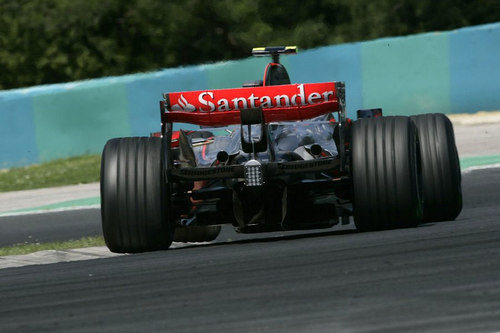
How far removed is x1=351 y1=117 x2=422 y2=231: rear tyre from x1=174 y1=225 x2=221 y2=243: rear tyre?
2.85m

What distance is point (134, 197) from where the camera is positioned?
9.34 m

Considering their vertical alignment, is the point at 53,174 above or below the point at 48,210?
below

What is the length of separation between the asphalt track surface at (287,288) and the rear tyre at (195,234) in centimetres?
259

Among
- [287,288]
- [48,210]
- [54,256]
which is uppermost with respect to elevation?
[287,288]

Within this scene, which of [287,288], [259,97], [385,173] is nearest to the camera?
[287,288]

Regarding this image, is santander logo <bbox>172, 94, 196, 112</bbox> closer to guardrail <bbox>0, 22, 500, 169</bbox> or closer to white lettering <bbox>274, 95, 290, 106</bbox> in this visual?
white lettering <bbox>274, 95, 290, 106</bbox>

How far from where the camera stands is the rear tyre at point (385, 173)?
905 centimetres

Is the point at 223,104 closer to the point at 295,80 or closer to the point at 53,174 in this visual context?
the point at 53,174

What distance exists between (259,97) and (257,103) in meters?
0.05

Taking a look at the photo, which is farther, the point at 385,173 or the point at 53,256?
the point at 53,256

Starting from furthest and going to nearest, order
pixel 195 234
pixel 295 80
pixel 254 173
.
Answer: pixel 295 80 < pixel 195 234 < pixel 254 173

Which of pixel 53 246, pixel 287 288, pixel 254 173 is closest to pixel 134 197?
pixel 254 173

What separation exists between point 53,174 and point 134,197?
11940 mm

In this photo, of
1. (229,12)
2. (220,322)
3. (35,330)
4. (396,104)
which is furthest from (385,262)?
(229,12)
